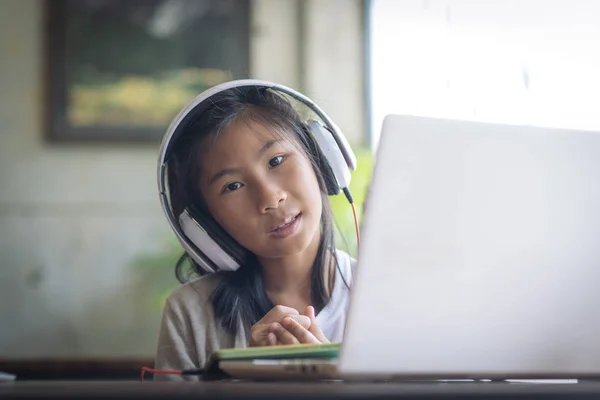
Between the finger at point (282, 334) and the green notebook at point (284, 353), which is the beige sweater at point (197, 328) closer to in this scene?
the finger at point (282, 334)

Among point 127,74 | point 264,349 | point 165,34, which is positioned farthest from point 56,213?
point 264,349

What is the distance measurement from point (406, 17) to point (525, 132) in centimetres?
261

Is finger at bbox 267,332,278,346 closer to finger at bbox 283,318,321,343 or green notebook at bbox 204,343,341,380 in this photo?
finger at bbox 283,318,321,343

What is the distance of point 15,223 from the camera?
3363 mm

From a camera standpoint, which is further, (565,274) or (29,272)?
(29,272)

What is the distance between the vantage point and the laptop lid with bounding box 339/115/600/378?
59 centimetres

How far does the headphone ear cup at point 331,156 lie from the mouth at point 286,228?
11 centimetres

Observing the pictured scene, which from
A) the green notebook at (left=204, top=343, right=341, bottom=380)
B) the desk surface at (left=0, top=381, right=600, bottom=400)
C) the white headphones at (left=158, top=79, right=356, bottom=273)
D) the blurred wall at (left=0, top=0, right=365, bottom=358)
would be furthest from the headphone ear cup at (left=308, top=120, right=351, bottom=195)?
the blurred wall at (left=0, top=0, right=365, bottom=358)

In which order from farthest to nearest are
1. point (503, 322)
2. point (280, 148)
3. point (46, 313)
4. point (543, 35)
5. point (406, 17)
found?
point (46, 313) → point (406, 17) → point (543, 35) → point (280, 148) → point (503, 322)

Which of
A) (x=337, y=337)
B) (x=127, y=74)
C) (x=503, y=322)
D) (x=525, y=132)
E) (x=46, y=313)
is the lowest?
(x=46, y=313)

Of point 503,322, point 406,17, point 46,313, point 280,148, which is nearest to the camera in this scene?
point 503,322

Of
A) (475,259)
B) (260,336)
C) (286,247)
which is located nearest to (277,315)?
(260,336)

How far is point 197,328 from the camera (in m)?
1.17

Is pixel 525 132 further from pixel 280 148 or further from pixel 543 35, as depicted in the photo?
pixel 543 35
